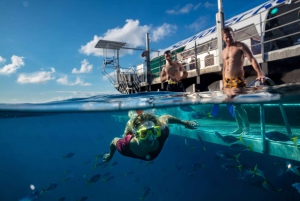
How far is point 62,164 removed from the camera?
11.6 m

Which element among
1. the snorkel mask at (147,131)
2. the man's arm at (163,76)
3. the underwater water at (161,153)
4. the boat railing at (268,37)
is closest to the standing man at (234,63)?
the underwater water at (161,153)

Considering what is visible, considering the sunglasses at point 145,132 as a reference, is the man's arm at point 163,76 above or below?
above

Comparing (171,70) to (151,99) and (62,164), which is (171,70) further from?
(62,164)

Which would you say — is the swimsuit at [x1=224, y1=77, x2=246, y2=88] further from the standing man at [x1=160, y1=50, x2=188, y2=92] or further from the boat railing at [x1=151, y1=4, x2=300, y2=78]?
the boat railing at [x1=151, y1=4, x2=300, y2=78]

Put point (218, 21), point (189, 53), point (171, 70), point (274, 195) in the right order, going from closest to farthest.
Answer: point (274, 195) < point (171, 70) < point (218, 21) < point (189, 53)

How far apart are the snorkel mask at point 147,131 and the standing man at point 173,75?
2.34 meters

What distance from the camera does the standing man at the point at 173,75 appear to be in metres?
6.54

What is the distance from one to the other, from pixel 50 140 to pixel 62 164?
2650 millimetres

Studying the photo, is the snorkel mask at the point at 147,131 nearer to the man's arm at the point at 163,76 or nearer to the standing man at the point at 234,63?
the standing man at the point at 234,63

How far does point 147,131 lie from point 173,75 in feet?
10.1

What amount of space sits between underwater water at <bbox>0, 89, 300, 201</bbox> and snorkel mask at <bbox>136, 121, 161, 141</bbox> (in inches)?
45.2

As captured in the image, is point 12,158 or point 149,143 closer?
point 149,143

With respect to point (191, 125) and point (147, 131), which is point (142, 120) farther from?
point (191, 125)

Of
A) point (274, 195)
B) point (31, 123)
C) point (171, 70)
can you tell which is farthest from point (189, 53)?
point (31, 123)
